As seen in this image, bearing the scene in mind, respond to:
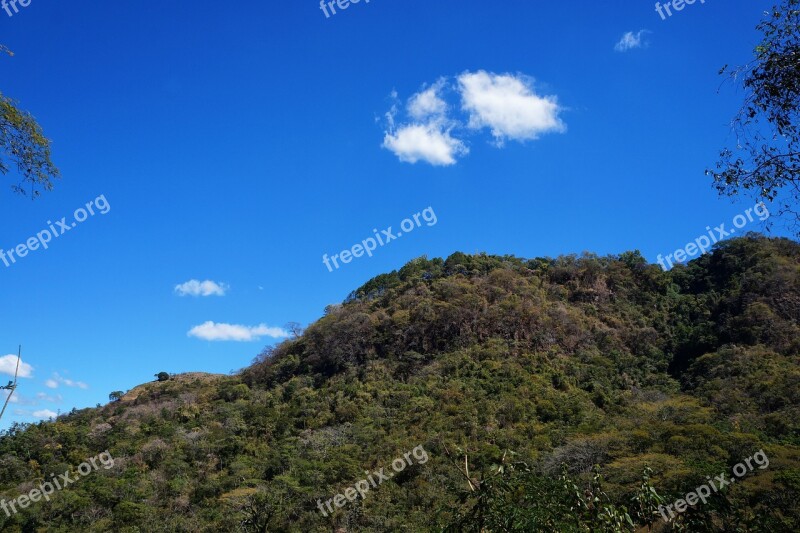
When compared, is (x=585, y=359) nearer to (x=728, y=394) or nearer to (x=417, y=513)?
(x=728, y=394)

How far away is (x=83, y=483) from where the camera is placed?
29.4 m

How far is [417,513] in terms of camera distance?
22984 mm

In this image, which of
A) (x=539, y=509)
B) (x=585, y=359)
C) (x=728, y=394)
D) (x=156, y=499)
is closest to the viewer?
(x=539, y=509)

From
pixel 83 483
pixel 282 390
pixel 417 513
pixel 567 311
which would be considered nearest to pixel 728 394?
pixel 567 311

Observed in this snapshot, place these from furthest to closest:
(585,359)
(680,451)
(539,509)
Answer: (585,359)
(680,451)
(539,509)

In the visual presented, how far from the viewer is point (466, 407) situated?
3238cm

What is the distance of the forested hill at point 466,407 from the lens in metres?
23.3

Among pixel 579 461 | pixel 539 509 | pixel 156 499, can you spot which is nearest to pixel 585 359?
pixel 579 461

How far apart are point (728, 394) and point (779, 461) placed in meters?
11.8

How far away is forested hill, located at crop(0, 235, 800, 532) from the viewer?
23273mm

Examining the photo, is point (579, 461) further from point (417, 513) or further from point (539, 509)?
point (539, 509)

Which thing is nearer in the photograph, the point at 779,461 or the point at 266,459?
the point at 779,461

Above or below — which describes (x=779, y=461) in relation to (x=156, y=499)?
below

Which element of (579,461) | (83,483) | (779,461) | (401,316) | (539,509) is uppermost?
(401,316)
